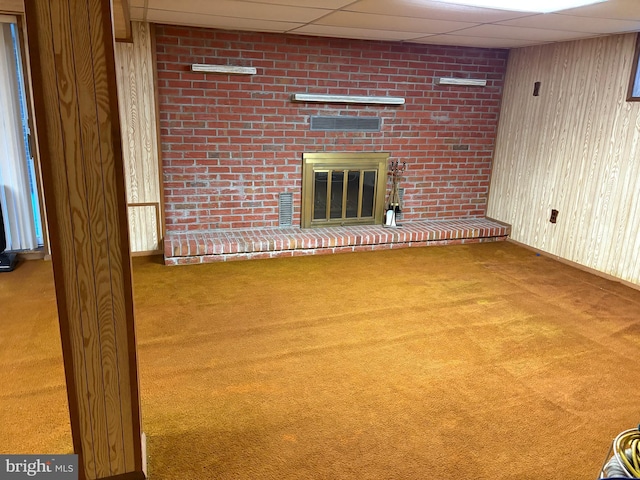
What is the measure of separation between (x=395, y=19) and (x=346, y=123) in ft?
4.51

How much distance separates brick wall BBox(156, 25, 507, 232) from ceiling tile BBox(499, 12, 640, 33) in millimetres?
1383

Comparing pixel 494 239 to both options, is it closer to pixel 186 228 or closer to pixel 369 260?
pixel 369 260

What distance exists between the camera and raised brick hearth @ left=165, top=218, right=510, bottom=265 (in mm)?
4066

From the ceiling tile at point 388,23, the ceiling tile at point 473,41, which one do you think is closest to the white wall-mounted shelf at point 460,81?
the ceiling tile at point 473,41

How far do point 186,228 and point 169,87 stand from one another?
122 centimetres

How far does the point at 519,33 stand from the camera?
373 cm

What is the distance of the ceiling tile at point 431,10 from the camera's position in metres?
2.75

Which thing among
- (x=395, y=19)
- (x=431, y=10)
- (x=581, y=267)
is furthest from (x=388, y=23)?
(x=581, y=267)

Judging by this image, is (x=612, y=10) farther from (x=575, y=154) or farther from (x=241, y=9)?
(x=241, y=9)

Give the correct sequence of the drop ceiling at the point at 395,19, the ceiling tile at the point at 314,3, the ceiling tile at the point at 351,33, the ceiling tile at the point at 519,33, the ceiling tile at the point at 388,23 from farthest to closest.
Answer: the ceiling tile at the point at 351,33
the ceiling tile at the point at 519,33
the ceiling tile at the point at 388,23
the drop ceiling at the point at 395,19
the ceiling tile at the point at 314,3

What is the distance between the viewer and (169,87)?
13.1ft

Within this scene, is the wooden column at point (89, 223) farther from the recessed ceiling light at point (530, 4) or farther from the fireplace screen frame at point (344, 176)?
the fireplace screen frame at point (344, 176)

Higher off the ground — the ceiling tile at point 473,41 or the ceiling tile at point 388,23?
the ceiling tile at point 473,41

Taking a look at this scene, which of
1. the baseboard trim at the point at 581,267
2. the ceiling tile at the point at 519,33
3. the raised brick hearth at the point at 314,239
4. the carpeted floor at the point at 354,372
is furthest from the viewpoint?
the raised brick hearth at the point at 314,239
